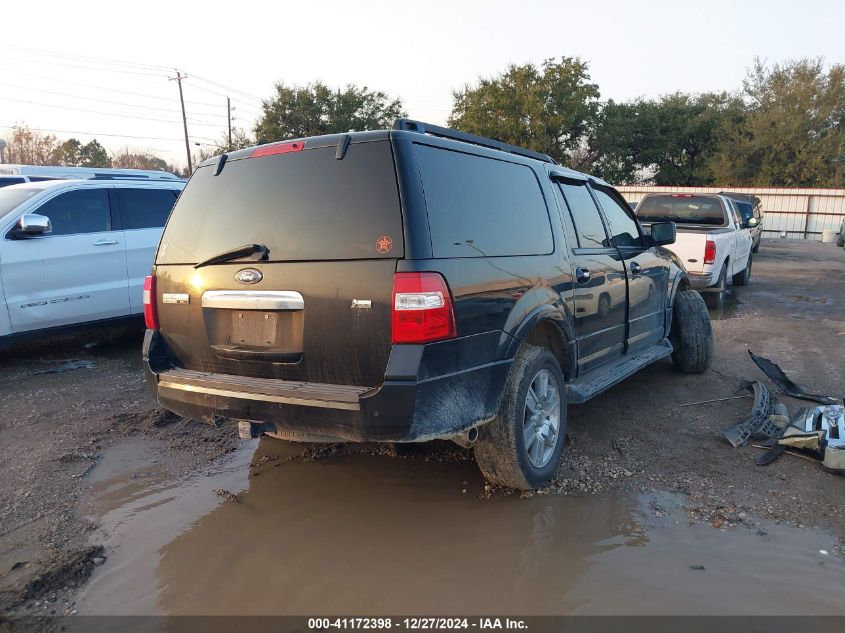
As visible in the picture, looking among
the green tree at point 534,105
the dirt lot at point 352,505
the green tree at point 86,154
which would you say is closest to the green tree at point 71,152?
the green tree at point 86,154

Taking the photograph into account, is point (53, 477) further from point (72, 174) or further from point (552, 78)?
point (552, 78)

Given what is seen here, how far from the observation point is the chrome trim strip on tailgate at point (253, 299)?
10.2ft

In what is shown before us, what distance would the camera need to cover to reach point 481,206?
3371mm

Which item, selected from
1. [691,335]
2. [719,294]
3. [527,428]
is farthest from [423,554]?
[719,294]

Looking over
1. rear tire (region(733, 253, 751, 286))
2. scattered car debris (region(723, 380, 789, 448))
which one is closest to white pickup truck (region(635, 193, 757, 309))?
rear tire (region(733, 253, 751, 286))

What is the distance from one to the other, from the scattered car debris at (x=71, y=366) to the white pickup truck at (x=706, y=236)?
7407 millimetres

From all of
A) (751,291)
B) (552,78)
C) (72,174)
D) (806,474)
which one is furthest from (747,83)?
(806,474)

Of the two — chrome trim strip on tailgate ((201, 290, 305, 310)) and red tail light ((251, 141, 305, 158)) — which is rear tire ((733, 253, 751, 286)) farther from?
chrome trim strip on tailgate ((201, 290, 305, 310))

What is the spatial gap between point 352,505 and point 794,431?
9.71 ft

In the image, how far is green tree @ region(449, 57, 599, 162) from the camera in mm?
36000

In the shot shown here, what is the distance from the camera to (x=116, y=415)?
16.6 ft

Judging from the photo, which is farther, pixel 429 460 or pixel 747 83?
pixel 747 83

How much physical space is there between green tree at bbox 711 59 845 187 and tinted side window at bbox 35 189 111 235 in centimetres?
4066

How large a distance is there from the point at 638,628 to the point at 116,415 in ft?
13.9
